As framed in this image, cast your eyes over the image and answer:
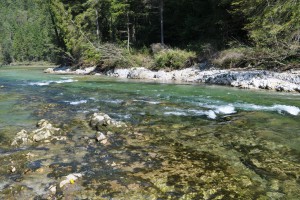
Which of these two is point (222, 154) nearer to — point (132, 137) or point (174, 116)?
point (132, 137)

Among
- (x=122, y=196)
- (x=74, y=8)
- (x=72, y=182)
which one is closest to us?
(x=122, y=196)

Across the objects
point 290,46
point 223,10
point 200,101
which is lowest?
point 200,101

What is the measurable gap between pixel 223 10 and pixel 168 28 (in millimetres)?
9813

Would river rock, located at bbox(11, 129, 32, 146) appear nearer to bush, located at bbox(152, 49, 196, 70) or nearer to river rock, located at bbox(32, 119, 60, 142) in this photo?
river rock, located at bbox(32, 119, 60, 142)

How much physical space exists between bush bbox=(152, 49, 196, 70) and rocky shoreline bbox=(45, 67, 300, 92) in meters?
1.03

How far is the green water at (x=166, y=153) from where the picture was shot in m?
5.80

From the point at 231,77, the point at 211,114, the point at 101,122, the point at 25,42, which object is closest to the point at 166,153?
the point at 101,122

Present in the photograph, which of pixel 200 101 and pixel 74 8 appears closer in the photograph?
pixel 200 101

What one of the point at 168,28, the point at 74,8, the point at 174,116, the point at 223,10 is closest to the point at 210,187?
the point at 174,116

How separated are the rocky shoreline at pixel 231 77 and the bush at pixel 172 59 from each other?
103 cm

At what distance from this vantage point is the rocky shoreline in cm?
1920

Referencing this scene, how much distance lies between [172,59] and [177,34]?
8.03 m

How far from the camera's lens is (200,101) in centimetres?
1531

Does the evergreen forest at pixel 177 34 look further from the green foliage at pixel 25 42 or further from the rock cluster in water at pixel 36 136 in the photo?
the green foliage at pixel 25 42
